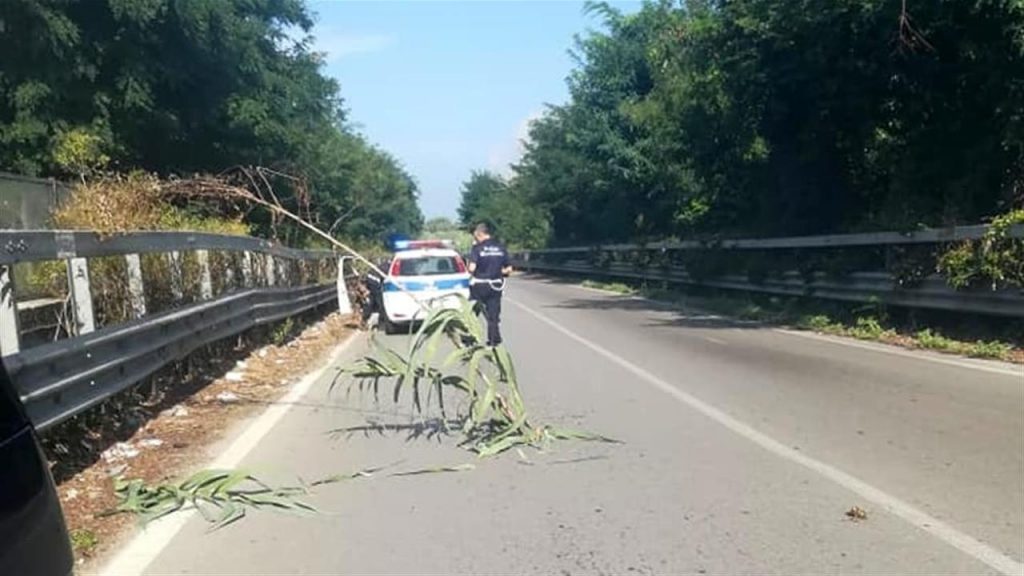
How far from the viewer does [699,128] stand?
79.9 ft

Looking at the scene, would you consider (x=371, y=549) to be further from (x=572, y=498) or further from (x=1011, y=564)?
(x=1011, y=564)

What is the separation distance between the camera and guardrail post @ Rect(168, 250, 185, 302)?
10992 mm

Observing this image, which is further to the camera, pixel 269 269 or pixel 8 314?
pixel 269 269

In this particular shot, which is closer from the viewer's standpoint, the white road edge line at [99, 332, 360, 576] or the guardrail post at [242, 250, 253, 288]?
the white road edge line at [99, 332, 360, 576]

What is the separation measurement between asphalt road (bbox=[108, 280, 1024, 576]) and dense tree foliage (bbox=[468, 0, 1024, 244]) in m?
5.63

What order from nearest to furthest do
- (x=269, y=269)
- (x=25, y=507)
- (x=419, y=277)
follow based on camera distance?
(x=25, y=507) < (x=269, y=269) < (x=419, y=277)

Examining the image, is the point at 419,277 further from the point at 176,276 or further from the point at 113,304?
the point at 113,304

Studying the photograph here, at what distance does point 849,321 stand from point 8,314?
15.1m

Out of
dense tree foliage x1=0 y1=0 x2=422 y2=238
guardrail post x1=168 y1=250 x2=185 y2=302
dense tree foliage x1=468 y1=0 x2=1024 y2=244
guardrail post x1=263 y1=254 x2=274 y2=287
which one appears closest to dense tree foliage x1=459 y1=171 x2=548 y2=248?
dense tree foliage x1=0 y1=0 x2=422 y2=238

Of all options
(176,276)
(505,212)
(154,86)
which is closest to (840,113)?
(176,276)

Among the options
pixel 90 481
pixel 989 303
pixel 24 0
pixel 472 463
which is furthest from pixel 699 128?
pixel 90 481

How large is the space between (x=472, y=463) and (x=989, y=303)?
9.04 meters

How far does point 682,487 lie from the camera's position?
22.4 feet

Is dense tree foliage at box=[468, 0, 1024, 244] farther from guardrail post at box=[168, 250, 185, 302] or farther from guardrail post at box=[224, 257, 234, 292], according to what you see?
guardrail post at box=[168, 250, 185, 302]
